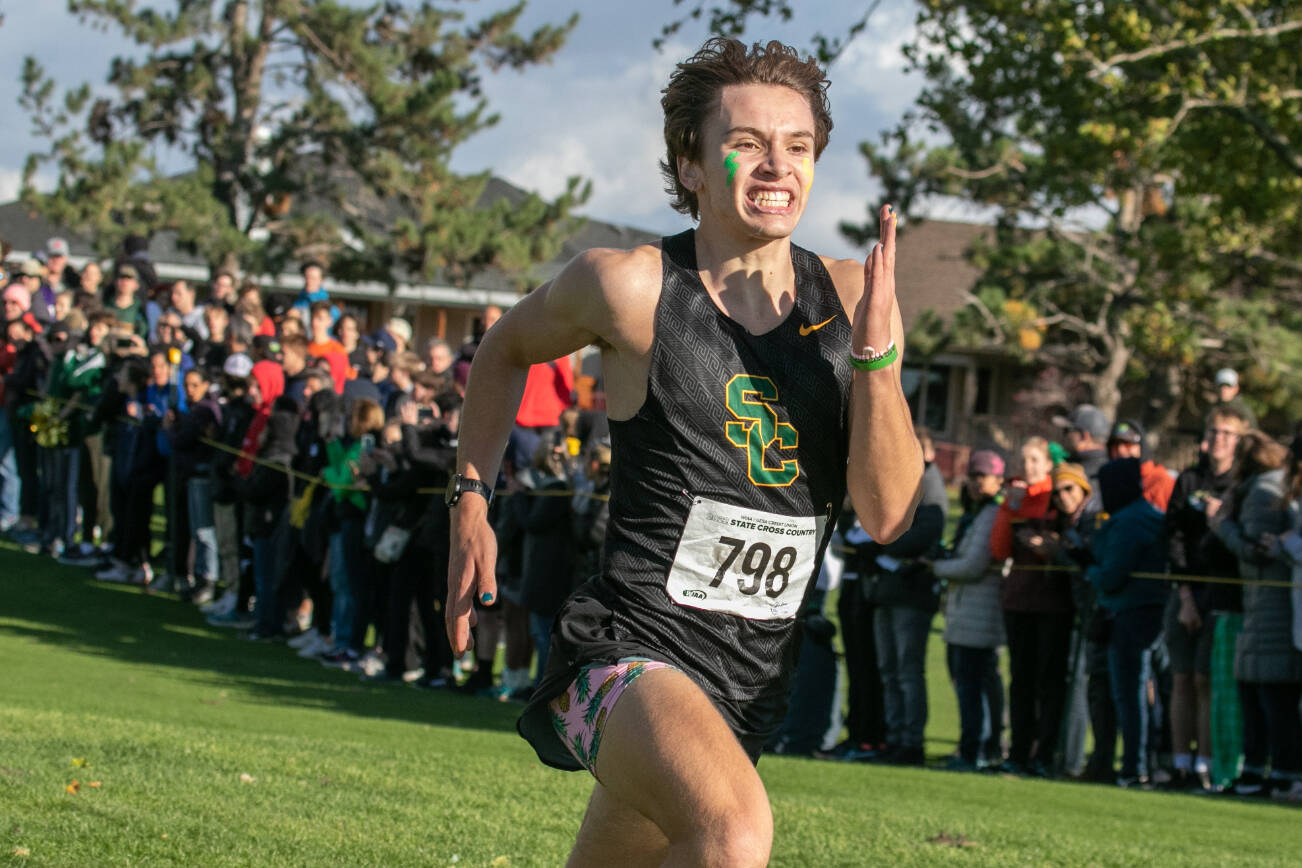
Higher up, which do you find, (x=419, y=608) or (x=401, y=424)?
(x=401, y=424)

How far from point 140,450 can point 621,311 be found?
13.4m

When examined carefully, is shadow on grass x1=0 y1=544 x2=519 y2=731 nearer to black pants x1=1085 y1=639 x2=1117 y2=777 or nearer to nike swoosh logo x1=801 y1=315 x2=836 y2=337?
black pants x1=1085 y1=639 x2=1117 y2=777

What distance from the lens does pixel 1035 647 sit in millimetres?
10398

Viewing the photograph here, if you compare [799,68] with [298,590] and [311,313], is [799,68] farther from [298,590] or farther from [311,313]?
[311,313]

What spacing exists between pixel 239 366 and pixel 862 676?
683cm

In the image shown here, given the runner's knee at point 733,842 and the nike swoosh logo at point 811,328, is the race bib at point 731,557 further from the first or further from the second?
the runner's knee at point 733,842

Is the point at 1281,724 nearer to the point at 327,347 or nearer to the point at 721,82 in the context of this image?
the point at 721,82

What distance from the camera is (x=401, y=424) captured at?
12836 millimetres

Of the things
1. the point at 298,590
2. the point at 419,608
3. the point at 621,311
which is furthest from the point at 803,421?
the point at 298,590

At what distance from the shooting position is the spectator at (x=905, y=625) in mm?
10602

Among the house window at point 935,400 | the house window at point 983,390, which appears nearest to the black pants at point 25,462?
the house window at point 935,400

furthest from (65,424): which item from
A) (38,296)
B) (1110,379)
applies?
(1110,379)

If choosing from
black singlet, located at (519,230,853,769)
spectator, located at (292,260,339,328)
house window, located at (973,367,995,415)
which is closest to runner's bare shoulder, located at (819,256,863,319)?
black singlet, located at (519,230,853,769)

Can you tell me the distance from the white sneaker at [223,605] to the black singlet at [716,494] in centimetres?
1197
